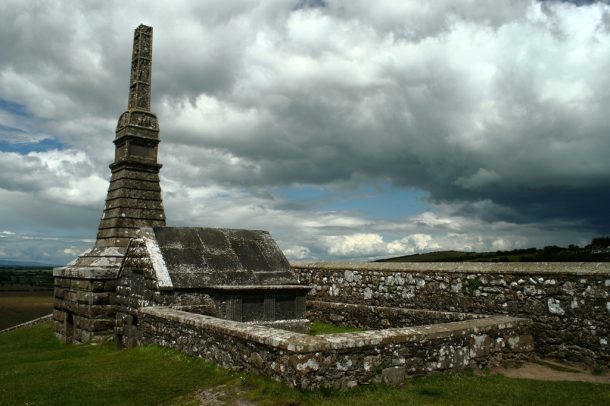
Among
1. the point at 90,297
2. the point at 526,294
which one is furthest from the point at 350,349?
the point at 90,297

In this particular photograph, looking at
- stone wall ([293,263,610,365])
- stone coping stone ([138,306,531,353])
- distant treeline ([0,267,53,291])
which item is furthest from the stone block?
distant treeline ([0,267,53,291])

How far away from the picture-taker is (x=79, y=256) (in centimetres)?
2008

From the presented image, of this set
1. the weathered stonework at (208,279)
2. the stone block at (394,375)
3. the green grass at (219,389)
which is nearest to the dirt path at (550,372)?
the green grass at (219,389)

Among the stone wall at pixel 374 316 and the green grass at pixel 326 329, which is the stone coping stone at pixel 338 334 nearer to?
the stone wall at pixel 374 316

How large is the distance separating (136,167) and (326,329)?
11.3 meters

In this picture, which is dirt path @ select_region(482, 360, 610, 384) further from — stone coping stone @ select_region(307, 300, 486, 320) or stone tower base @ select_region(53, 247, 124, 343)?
stone tower base @ select_region(53, 247, 124, 343)

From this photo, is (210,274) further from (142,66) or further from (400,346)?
(142,66)

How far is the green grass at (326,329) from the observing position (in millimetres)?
14492

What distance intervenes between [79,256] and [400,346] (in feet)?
54.2

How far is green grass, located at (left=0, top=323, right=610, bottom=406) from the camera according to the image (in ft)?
22.8

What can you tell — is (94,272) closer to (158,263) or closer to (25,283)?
(158,263)

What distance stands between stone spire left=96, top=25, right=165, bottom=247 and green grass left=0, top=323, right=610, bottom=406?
405 inches

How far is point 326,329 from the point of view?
1491 centimetres

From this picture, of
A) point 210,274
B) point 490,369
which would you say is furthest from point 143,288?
point 490,369
